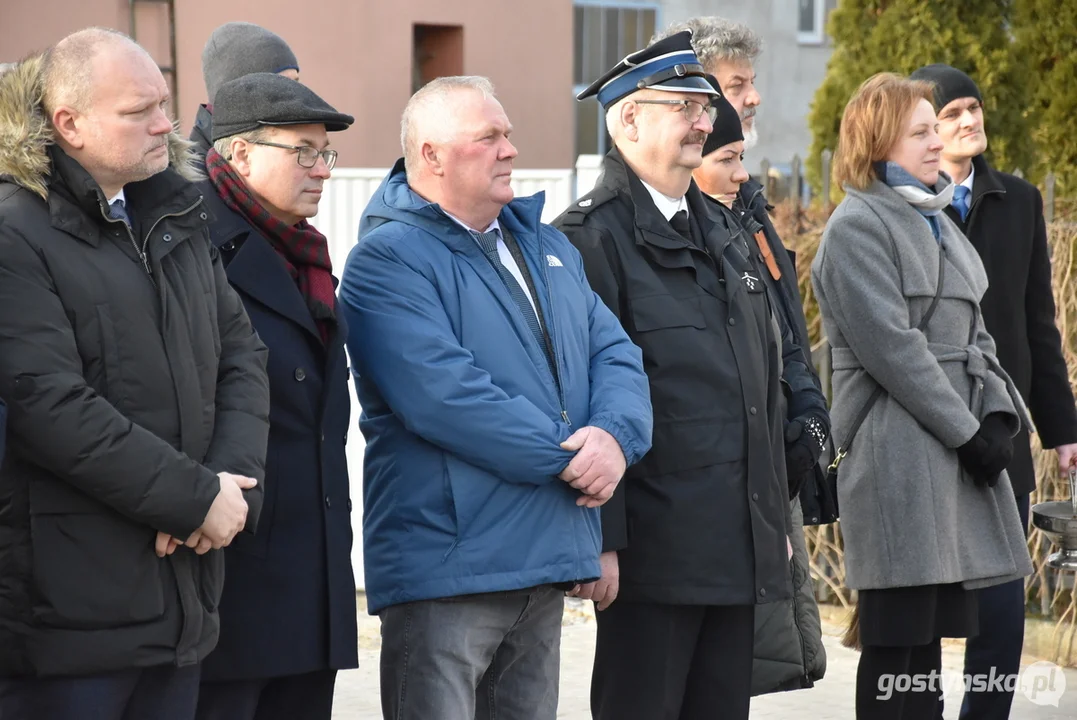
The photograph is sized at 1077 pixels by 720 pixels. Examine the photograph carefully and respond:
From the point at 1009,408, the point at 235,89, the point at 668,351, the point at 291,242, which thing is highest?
the point at 235,89

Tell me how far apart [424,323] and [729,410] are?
876 millimetres

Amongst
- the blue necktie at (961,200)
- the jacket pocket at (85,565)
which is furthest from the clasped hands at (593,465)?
the blue necktie at (961,200)

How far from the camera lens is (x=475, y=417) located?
3328mm

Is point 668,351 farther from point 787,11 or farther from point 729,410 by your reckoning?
point 787,11

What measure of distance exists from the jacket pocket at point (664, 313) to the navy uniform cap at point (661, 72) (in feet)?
1.87

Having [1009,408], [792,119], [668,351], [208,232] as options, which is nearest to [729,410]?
[668,351]

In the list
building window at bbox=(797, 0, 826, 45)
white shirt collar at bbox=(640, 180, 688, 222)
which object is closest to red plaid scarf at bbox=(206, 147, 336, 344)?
white shirt collar at bbox=(640, 180, 688, 222)

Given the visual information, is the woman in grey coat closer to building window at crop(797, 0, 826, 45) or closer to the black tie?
the black tie

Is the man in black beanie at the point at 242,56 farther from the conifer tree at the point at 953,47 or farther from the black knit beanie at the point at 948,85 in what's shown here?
the conifer tree at the point at 953,47

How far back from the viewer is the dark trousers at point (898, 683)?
14.4 ft

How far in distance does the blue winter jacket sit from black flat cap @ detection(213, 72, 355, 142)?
33 centimetres

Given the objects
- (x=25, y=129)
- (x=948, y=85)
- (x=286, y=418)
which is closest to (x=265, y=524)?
(x=286, y=418)

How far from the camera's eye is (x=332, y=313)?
134 inches

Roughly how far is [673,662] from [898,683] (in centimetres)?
92
